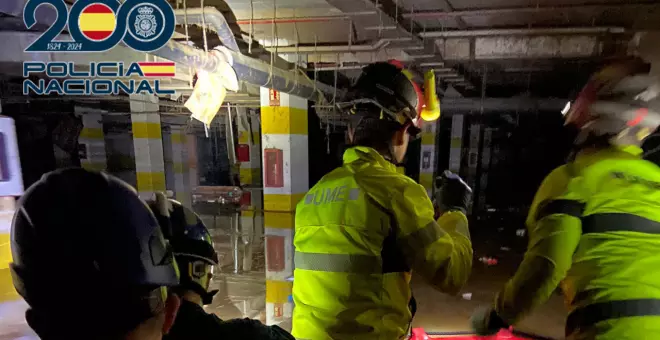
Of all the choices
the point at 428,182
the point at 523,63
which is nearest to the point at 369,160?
the point at 523,63

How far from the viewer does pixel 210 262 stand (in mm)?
1395

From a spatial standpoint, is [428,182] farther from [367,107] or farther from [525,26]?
[367,107]

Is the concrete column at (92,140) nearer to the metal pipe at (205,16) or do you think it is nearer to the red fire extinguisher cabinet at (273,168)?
the red fire extinguisher cabinet at (273,168)

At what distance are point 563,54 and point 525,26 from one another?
91cm

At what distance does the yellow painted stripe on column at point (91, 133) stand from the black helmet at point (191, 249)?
12718 millimetres

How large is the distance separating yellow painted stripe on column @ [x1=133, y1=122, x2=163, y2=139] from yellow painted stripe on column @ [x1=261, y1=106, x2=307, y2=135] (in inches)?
156

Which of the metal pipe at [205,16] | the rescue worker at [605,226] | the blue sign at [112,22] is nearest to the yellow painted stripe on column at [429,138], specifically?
the metal pipe at [205,16]

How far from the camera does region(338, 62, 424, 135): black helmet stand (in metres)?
1.47

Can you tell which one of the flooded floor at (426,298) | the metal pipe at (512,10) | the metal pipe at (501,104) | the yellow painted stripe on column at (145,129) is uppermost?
the metal pipe at (512,10)

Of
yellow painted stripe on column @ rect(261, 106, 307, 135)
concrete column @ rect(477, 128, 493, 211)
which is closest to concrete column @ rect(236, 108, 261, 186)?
yellow painted stripe on column @ rect(261, 106, 307, 135)

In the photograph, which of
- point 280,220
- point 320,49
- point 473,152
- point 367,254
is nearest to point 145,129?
point 280,220

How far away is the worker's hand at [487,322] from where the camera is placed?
1.66 metres

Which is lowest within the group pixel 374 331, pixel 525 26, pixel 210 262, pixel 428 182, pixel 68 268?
pixel 428 182

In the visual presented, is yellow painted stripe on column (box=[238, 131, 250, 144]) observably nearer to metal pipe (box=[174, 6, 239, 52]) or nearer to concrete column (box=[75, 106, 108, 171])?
concrete column (box=[75, 106, 108, 171])
